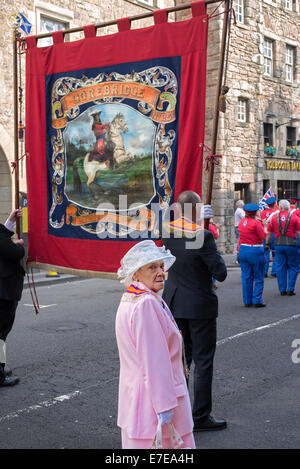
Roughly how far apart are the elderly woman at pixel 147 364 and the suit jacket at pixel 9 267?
2.87 meters

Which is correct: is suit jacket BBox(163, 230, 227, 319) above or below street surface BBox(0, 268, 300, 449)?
above

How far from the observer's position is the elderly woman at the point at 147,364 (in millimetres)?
3008

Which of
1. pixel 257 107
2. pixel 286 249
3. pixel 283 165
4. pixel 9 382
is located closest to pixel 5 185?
pixel 286 249

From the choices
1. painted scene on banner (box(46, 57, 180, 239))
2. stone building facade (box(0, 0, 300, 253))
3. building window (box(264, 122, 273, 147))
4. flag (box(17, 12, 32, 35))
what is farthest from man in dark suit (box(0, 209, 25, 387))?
building window (box(264, 122, 273, 147))

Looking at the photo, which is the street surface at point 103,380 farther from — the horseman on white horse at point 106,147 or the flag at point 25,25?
the flag at point 25,25

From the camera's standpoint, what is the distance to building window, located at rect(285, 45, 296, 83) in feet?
86.4

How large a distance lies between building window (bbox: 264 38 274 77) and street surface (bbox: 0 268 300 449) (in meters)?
16.8

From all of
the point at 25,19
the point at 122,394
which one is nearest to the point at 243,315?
the point at 122,394

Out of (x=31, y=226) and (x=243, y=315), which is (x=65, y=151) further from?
(x=243, y=315)

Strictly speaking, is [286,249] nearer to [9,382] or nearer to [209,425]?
[9,382]

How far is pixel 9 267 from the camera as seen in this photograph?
609 centimetres

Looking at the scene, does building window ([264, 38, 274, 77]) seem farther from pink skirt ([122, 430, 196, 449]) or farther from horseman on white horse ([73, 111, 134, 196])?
pink skirt ([122, 430, 196, 449])

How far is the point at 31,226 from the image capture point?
229 inches

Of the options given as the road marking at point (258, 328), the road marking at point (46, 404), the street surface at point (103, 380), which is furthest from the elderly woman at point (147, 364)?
the road marking at point (258, 328)
